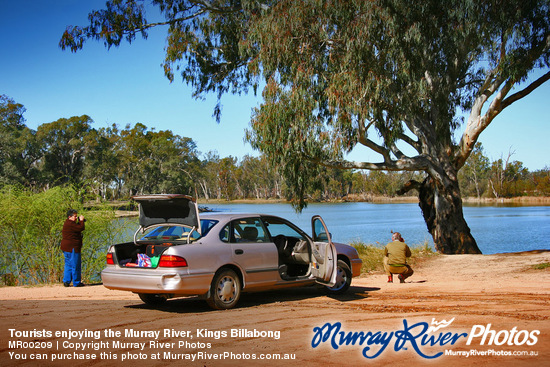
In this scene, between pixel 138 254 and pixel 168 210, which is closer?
pixel 138 254

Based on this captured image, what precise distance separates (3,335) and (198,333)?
6.91 feet

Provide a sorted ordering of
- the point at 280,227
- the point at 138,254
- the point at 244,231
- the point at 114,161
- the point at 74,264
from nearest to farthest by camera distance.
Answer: the point at 138,254 → the point at 244,231 → the point at 280,227 → the point at 74,264 → the point at 114,161

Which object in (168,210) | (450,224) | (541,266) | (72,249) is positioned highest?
(168,210)

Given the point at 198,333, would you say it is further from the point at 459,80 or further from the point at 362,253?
the point at 459,80

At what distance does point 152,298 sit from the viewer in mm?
8133

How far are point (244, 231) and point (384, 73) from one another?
10178 mm

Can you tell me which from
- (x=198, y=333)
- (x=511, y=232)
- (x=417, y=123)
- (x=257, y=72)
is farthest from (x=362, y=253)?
(x=511, y=232)

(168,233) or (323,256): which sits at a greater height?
(168,233)

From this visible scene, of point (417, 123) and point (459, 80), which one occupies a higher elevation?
point (459, 80)

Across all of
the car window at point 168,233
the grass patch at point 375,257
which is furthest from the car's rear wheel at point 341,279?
the grass patch at point 375,257

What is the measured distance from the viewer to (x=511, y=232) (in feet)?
108

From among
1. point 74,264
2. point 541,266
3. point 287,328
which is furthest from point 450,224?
point 287,328

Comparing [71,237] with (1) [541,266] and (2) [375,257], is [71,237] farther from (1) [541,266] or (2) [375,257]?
(1) [541,266]

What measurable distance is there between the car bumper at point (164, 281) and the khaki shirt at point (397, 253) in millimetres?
5170
